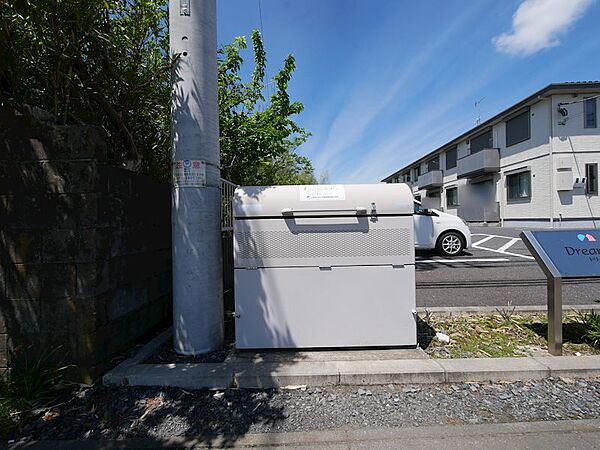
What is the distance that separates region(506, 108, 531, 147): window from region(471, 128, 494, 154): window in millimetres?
2031

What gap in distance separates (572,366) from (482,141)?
83.5 ft

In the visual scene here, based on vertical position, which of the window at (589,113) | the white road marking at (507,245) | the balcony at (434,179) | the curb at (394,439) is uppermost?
the window at (589,113)

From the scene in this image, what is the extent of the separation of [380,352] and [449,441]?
115 cm

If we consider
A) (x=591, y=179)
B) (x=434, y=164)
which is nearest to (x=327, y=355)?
(x=591, y=179)

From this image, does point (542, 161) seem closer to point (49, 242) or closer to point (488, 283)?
point (488, 283)

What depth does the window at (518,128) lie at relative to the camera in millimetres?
19694

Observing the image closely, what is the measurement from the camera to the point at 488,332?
13.1ft

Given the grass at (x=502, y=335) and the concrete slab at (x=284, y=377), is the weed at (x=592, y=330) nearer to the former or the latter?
the grass at (x=502, y=335)

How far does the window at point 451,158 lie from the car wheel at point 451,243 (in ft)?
74.0

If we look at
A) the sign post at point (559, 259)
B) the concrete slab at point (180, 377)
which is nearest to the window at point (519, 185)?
the sign post at point (559, 259)

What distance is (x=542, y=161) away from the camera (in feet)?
59.8

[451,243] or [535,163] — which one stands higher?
[535,163]

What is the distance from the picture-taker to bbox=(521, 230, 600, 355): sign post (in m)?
3.42

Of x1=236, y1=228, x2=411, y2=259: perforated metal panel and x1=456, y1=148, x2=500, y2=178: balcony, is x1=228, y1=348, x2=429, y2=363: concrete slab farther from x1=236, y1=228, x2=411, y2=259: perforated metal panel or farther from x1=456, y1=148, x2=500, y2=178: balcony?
x1=456, y1=148, x2=500, y2=178: balcony
